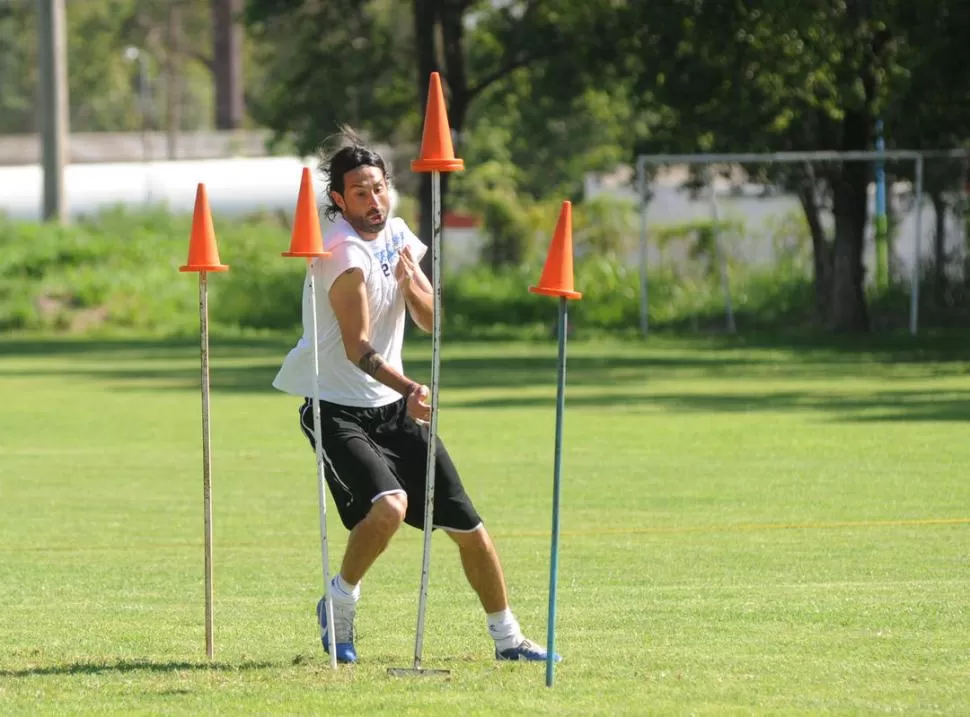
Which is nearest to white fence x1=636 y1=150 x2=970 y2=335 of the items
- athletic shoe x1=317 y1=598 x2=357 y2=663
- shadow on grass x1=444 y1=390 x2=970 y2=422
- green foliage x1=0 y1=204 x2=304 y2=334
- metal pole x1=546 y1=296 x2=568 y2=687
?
green foliage x1=0 y1=204 x2=304 y2=334

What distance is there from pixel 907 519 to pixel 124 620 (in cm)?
523

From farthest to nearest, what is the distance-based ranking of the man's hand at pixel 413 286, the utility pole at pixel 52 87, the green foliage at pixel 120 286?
the utility pole at pixel 52 87 → the green foliage at pixel 120 286 → the man's hand at pixel 413 286

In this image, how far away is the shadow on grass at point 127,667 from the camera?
25.6 feet

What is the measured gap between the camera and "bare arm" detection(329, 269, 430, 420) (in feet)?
24.8

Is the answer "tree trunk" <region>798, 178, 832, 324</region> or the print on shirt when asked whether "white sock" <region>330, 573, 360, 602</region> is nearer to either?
the print on shirt

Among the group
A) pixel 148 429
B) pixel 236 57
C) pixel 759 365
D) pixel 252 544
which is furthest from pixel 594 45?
pixel 236 57

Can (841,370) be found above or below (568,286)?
below

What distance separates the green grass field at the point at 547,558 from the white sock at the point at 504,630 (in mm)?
133

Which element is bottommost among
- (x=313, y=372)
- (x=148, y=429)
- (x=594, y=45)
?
(x=148, y=429)

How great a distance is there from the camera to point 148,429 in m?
19.9

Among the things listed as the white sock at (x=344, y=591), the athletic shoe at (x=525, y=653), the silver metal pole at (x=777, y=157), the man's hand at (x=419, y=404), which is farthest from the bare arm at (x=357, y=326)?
the silver metal pole at (x=777, y=157)

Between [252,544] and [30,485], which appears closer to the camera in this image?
[252,544]

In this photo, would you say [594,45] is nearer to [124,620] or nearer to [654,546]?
[654,546]

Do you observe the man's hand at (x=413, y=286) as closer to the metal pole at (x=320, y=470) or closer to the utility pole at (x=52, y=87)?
the metal pole at (x=320, y=470)
